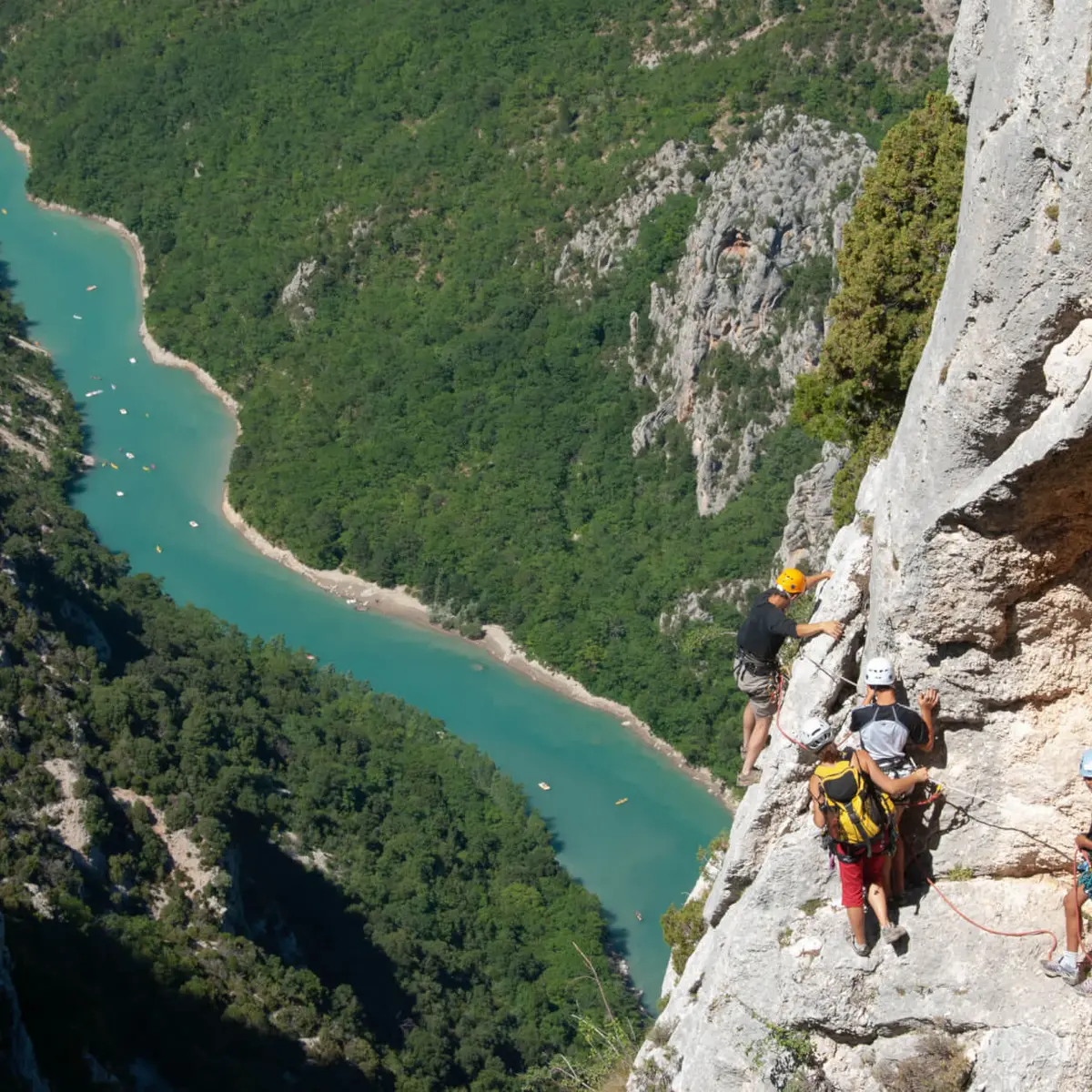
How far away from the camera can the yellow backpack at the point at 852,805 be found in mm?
12328

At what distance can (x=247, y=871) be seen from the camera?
47969 millimetres

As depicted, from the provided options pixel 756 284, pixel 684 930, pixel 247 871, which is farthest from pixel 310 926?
pixel 756 284

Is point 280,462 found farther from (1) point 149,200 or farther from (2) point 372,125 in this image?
(1) point 149,200

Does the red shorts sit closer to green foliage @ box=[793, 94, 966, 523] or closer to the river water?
green foliage @ box=[793, 94, 966, 523]

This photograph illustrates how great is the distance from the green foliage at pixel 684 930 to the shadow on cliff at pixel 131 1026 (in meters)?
15.3

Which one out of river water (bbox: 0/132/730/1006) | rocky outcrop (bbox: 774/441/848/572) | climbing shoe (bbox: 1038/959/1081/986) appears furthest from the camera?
river water (bbox: 0/132/730/1006)

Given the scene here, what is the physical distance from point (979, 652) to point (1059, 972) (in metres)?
2.67

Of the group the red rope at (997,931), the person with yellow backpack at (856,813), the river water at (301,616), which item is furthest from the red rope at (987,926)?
the river water at (301,616)

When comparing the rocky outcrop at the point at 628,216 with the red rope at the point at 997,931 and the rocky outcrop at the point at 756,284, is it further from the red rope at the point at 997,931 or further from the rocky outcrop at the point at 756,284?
the red rope at the point at 997,931

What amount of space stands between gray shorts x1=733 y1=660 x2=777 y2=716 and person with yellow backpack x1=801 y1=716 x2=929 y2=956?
2237 mm

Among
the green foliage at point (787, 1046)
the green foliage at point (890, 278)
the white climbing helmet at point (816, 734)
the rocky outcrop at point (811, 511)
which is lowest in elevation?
the green foliage at point (787, 1046)

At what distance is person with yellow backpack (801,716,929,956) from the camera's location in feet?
40.5

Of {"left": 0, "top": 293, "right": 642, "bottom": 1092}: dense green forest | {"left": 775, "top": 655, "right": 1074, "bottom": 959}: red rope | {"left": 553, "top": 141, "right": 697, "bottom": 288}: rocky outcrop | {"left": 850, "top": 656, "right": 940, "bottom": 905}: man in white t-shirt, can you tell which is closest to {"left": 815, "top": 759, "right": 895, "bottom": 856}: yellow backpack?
{"left": 850, "top": 656, "right": 940, "bottom": 905}: man in white t-shirt

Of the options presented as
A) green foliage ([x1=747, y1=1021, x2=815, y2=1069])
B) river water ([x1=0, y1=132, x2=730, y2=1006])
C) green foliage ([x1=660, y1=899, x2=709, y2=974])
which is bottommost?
green foliage ([x1=747, y1=1021, x2=815, y2=1069])
